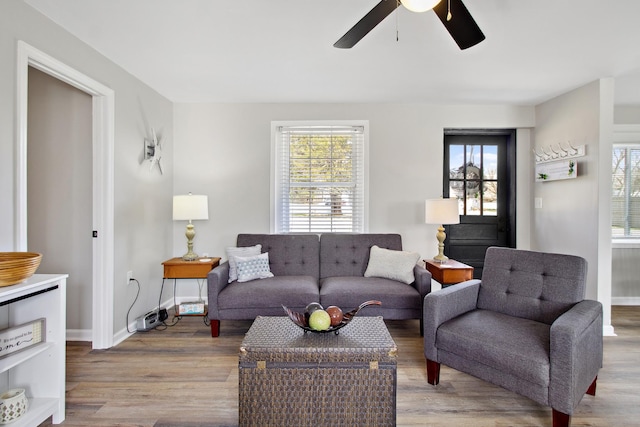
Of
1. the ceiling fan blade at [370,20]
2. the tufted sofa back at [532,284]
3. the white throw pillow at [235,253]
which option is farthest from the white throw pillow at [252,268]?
the ceiling fan blade at [370,20]

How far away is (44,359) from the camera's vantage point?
1729 millimetres

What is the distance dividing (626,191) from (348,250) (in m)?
3.54

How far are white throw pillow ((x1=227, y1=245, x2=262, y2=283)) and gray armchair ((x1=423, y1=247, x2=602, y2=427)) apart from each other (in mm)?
1838

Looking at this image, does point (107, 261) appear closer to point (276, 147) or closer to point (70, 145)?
point (70, 145)

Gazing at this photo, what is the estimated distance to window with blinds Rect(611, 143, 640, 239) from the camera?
382 cm

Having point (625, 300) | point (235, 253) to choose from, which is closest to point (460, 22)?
point (235, 253)

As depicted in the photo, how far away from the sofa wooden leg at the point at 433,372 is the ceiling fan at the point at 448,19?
196cm

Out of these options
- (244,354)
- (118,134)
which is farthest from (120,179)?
(244,354)

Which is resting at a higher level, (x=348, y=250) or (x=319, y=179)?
(x=319, y=179)

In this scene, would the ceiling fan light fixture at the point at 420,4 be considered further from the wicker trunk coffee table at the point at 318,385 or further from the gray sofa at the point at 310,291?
the gray sofa at the point at 310,291

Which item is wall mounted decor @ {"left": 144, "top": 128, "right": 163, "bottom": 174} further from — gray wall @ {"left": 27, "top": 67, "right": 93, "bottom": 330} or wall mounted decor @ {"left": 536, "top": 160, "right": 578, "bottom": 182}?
wall mounted decor @ {"left": 536, "top": 160, "right": 578, "bottom": 182}

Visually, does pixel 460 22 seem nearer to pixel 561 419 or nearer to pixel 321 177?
pixel 561 419

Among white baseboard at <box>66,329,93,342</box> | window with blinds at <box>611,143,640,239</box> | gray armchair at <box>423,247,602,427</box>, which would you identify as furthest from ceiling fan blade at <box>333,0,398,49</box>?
window with blinds at <box>611,143,640,239</box>

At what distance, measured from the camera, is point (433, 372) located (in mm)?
2092
